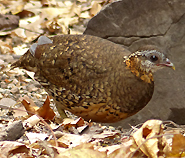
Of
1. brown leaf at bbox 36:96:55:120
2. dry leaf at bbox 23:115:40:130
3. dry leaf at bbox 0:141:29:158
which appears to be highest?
dry leaf at bbox 0:141:29:158

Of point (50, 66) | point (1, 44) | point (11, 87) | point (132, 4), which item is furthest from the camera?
point (1, 44)

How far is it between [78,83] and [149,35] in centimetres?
113

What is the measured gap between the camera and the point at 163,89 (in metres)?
3.24

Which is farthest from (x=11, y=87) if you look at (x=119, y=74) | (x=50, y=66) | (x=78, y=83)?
(x=119, y=74)

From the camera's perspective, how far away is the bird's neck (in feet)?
8.77

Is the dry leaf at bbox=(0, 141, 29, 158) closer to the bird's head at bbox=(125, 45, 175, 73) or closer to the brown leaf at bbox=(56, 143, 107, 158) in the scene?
the brown leaf at bbox=(56, 143, 107, 158)

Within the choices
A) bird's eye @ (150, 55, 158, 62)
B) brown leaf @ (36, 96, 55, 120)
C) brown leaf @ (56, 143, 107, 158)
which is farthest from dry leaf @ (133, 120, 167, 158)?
brown leaf @ (36, 96, 55, 120)

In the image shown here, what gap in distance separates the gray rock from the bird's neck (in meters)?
0.62

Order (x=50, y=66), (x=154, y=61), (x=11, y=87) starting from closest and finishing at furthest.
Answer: (x=154, y=61) < (x=50, y=66) < (x=11, y=87)

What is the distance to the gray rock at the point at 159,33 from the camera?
3.15 m

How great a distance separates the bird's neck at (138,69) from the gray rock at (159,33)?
62 centimetres

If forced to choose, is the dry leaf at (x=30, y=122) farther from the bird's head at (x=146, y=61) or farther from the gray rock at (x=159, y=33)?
the gray rock at (x=159, y=33)

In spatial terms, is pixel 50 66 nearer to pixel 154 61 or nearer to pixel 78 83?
pixel 78 83

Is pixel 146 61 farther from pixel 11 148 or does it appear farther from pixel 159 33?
pixel 11 148
